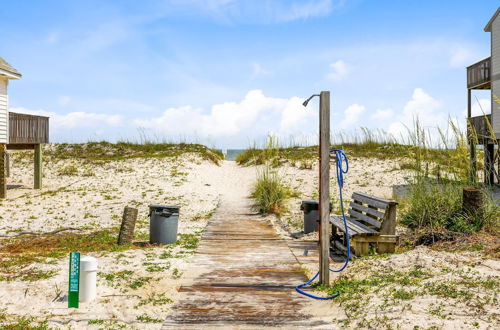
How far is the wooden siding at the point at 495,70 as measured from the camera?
2089 centimetres

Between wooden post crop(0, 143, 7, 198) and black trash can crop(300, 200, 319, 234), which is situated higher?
wooden post crop(0, 143, 7, 198)

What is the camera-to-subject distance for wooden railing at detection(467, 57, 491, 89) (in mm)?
21953

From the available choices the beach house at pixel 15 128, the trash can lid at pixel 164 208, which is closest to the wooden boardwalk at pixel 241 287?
the trash can lid at pixel 164 208

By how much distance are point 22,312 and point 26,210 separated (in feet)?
32.7

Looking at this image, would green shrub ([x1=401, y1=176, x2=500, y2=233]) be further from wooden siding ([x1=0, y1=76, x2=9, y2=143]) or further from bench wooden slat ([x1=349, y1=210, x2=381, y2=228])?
wooden siding ([x1=0, y1=76, x2=9, y2=143])

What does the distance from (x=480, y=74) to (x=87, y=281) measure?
73.6 ft

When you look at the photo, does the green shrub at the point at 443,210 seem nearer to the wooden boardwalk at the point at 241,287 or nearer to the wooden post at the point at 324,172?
the wooden boardwalk at the point at 241,287

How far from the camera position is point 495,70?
21125 millimetres

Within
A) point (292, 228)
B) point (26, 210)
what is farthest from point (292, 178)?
point (26, 210)

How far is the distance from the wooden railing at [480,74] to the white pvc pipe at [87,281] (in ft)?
71.0

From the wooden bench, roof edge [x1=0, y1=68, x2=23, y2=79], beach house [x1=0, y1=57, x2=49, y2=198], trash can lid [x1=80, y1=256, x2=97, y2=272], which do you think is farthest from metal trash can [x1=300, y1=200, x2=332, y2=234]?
roof edge [x1=0, y1=68, x2=23, y2=79]

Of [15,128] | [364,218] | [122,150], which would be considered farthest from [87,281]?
[122,150]

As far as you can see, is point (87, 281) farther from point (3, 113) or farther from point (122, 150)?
point (122, 150)

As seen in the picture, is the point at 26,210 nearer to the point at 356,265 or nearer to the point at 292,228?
the point at 292,228
